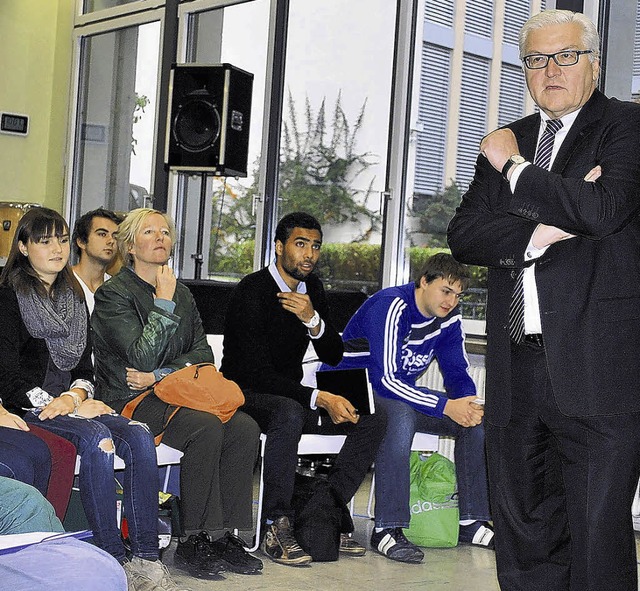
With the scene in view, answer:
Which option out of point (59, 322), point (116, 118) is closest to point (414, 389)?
point (59, 322)

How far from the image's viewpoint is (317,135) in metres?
6.18

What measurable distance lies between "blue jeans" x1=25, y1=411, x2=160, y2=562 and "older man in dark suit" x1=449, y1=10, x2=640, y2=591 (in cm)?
150

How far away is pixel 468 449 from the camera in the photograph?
14.0 feet

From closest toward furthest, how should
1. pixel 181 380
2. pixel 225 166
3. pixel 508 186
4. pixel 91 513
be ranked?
1. pixel 508 186
2. pixel 91 513
3. pixel 181 380
4. pixel 225 166

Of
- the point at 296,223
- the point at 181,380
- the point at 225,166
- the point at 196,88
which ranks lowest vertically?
the point at 181,380

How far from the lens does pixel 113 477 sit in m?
3.32

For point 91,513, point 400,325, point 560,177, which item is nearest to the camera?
point 560,177

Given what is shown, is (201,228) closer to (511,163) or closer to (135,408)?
(135,408)

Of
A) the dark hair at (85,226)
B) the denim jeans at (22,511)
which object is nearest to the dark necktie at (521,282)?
the denim jeans at (22,511)

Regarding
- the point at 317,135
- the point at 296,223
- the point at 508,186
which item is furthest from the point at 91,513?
the point at 317,135

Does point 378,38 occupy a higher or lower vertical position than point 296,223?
higher

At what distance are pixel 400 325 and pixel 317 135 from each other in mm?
2297

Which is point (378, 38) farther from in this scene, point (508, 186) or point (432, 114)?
point (508, 186)

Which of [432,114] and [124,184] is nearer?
[432,114]
